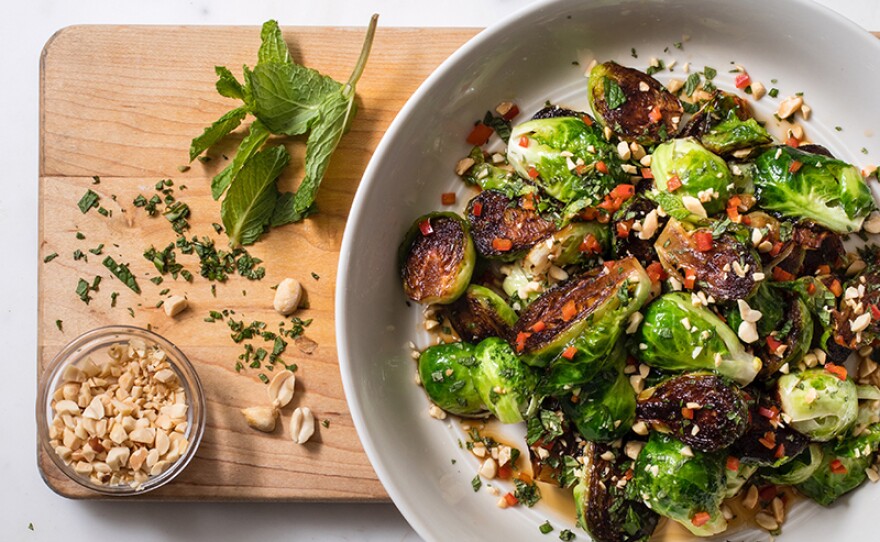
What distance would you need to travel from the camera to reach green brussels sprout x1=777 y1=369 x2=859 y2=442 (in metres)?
2.70

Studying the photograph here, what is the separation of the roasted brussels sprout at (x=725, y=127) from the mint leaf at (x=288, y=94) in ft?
4.43

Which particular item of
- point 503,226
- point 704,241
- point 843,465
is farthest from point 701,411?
point 503,226

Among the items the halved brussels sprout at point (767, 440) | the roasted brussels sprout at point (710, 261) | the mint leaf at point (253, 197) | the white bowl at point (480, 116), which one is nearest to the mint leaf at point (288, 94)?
the mint leaf at point (253, 197)

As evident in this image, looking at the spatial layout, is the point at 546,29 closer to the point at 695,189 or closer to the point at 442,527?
the point at 695,189

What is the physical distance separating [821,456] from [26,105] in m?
3.52

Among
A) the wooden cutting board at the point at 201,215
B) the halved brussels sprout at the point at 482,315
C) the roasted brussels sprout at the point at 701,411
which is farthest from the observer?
the wooden cutting board at the point at 201,215

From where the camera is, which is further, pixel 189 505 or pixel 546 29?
pixel 189 505

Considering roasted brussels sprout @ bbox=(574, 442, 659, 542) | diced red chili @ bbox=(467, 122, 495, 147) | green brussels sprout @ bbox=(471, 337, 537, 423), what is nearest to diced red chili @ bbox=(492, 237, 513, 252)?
green brussels sprout @ bbox=(471, 337, 537, 423)

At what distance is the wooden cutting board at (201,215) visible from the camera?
312 cm

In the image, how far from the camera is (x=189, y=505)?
10.9 feet

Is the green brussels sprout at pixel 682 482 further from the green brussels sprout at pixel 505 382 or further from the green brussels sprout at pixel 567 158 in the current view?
the green brussels sprout at pixel 567 158

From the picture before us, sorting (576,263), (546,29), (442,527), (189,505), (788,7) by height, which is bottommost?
(189,505)

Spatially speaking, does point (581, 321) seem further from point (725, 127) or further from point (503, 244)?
point (725, 127)

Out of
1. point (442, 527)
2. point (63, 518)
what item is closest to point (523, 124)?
point (442, 527)
